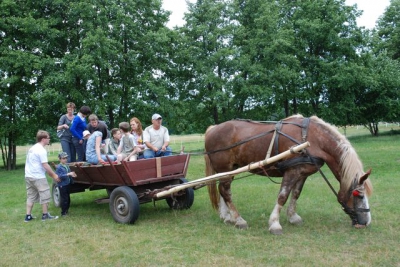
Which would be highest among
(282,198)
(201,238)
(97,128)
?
(97,128)

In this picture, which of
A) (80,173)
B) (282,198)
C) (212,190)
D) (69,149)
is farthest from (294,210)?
(69,149)

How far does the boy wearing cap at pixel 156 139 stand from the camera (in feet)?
24.1

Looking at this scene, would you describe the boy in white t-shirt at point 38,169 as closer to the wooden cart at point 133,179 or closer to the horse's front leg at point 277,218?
the wooden cart at point 133,179

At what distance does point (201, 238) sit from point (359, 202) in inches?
95.6

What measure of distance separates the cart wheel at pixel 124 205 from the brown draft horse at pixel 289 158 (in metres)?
1.43

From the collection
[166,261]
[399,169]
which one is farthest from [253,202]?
[399,169]

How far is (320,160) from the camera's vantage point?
5.84 m

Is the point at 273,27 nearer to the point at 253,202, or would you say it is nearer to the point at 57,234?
the point at 253,202

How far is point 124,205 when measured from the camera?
21.3ft

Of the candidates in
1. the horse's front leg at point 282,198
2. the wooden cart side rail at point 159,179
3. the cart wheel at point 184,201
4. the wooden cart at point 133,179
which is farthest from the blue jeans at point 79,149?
the horse's front leg at point 282,198

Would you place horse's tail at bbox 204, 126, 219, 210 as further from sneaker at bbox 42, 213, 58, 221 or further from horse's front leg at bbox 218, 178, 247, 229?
sneaker at bbox 42, 213, 58, 221

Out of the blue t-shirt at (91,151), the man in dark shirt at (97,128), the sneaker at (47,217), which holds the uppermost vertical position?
the man in dark shirt at (97,128)

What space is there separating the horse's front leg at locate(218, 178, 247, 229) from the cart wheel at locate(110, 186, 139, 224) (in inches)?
59.2

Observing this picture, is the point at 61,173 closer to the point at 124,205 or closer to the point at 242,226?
the point at 124,205
